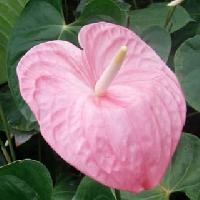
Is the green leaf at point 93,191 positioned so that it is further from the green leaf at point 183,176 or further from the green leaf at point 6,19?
the green leaf at point 6,19

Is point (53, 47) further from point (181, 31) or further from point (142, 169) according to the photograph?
point (181, 31)

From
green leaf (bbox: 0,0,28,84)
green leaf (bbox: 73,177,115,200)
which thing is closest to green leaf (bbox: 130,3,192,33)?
green leaf (bbox: 0,0,28,84)

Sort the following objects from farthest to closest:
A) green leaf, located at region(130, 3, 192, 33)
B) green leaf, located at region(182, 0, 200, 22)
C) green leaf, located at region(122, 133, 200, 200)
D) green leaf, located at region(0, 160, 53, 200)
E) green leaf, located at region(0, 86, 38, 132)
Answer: green leaf, located at region(182, 0, 200, 22) → green leaf, located at region(130, 3, 192, 33) → green leaf, located at region(0, 86, 38, 132) → green leaf, located at region(122, 133, 200, 200) → green leaf, located at region(0, 160, 53, 200)

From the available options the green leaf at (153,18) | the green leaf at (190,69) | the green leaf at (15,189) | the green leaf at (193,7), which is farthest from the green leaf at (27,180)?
the green leaf at (193,7)

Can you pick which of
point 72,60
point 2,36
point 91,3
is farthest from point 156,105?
point 2,36

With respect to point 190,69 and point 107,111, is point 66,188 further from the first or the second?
point 107,111

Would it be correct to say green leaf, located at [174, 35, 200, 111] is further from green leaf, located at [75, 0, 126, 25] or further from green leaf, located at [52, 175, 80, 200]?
Result: green leaf, located at [52, 175, 80, 200]

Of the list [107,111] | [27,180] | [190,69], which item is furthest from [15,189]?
[190,69]
